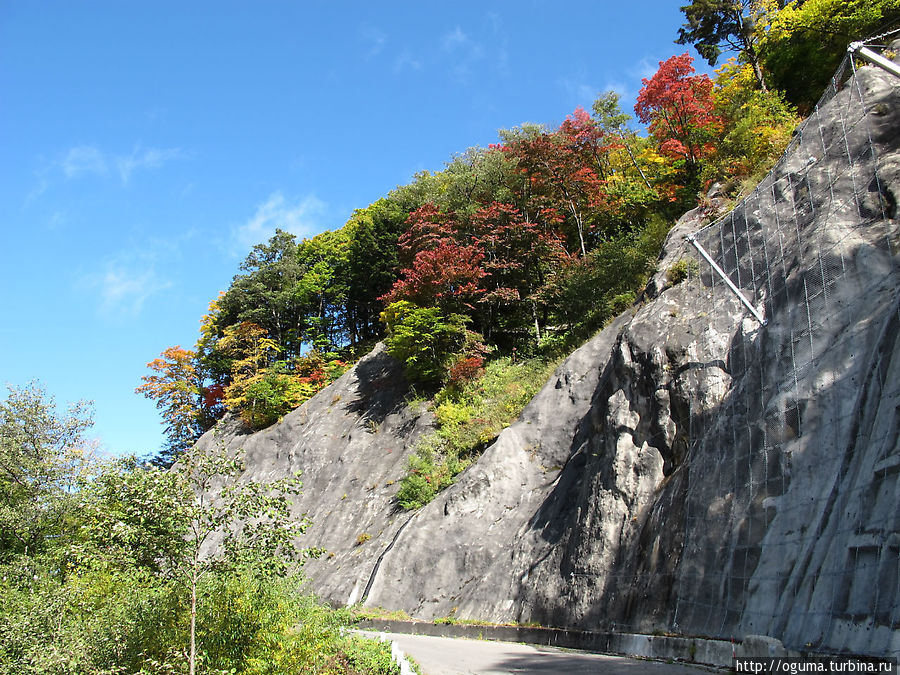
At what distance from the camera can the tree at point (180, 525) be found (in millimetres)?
6961

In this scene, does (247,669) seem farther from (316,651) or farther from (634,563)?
(634,563)

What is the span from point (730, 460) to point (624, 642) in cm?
322

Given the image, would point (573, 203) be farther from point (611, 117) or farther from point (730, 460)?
point (730, 460)

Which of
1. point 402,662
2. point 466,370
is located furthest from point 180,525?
point 466,370

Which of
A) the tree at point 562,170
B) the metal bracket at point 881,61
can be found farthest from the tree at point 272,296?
the metal bracket at point 881,61

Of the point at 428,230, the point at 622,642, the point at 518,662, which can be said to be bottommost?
the point at 518,662

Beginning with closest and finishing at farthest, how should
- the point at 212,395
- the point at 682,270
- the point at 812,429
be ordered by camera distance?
the point at 812,429 → the point at 682,270 → the point at 212,395

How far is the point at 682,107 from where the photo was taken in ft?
82.0

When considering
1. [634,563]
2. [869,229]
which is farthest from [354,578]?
[869,229]

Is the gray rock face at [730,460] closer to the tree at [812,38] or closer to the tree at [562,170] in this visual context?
the tree at [562,170]

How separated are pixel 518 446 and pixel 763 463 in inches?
377

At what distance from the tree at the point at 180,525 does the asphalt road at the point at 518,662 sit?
279 cm

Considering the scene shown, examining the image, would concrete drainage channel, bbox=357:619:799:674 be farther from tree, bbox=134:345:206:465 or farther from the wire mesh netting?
tree, bbox=134:345:206:465

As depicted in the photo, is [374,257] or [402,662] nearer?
[402,662]
